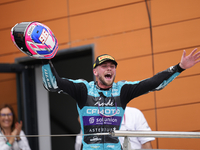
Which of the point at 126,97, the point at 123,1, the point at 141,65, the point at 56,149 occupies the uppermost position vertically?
the point at 123,1

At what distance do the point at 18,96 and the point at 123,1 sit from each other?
98.6 inches

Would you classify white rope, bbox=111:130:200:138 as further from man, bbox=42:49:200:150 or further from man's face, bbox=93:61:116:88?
man's face, bbox=93:61:116:88

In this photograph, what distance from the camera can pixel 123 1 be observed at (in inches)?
187

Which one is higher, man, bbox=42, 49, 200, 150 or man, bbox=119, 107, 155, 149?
man, bbox=42, 49, 200, 150

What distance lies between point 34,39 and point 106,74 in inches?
30.8

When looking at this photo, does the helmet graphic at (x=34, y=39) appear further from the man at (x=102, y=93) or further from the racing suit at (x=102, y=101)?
the racing suit at (x=102, y=101)

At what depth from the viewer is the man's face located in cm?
290

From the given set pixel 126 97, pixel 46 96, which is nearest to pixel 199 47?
pixel 126 97

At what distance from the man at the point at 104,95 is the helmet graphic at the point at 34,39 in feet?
1.13

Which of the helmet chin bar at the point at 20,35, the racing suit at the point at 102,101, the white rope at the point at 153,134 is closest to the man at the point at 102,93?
the racing suit at the point at 102,101

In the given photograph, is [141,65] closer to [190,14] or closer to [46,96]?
[190,14]

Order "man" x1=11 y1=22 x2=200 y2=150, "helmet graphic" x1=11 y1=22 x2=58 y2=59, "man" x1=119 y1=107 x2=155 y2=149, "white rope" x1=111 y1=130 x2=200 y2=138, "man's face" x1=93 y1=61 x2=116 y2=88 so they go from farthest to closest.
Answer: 1. "man" x1=119 y1=107 x2=155 y2=149
2. "man's face" x1=93 y1=61 x2=116 y2=88
3. "man" x1=11 y1=22 x2=200 y2=150
4. "helmet graphic" x1=11 y1=22 x2=58 y2=59
5. "white rope" x1=111 y1=130 x2=200 y2=138

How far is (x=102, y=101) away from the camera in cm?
290

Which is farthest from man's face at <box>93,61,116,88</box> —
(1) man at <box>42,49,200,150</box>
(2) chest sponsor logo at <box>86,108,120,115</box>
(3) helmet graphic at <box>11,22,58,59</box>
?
(3) helmet graphic at <box>11,22,58,59</box>
